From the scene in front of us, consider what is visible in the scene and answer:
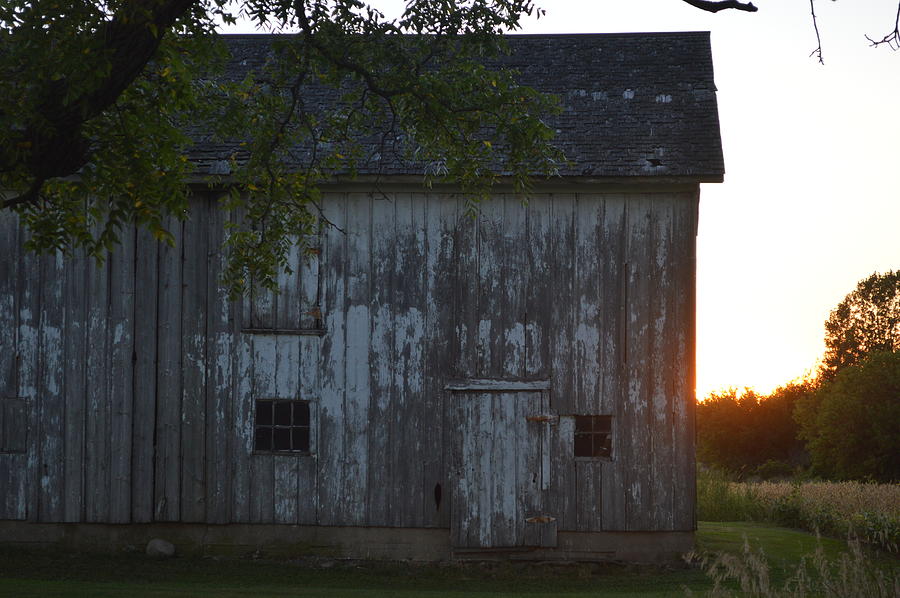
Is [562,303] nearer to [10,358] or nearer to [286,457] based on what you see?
[286,457]

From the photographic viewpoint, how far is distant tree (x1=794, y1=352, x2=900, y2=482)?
107 feet

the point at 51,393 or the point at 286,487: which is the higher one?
the point at 51,393

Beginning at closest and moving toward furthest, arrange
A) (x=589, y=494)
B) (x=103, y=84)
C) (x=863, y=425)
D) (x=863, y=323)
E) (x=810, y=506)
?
(x=103, y=84)
(x=589, y=494)
(x=810, y=506)
(x=863, y=425)
(x=863, y=323)

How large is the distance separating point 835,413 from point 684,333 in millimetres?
22471

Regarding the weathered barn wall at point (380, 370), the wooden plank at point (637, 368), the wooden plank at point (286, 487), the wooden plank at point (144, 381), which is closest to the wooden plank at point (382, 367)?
the weathered barn wall at point (380, 370)

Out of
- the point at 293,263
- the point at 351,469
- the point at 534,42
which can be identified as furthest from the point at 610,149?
the point at 351,469

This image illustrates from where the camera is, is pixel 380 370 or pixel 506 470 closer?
pixel 506 470

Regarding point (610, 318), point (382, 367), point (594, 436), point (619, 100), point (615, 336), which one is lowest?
point (594, 436)

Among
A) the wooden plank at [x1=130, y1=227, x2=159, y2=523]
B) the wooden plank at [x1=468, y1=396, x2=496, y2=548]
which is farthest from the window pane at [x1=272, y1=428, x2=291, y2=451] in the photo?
the wooden plank at [x1=468, y1=396, x2=496, y2=548]

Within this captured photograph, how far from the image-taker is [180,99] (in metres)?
9.50

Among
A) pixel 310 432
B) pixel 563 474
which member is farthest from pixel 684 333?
pixel 310 432

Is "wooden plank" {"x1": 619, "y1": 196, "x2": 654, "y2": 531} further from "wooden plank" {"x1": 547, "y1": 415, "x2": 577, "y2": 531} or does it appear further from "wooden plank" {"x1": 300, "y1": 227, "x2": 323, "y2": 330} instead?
"wooden plank" {"x1": 300, "y1": 227, "x2": 323, "y2": 330}

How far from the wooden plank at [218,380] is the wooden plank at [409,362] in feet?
7.53

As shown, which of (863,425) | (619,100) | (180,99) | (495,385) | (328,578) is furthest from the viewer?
(863,425)
